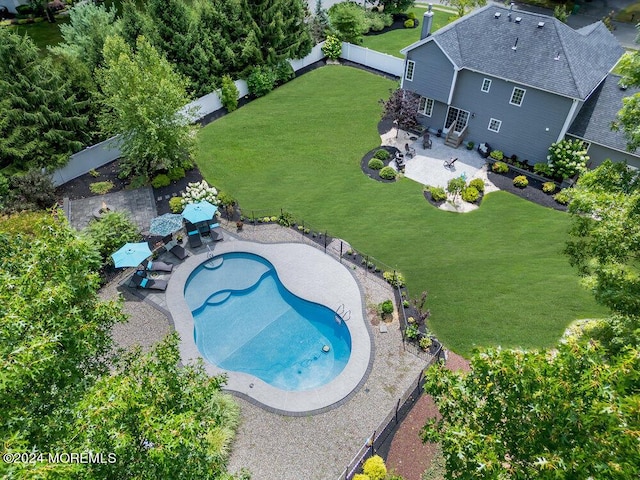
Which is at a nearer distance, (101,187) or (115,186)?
(101,187)

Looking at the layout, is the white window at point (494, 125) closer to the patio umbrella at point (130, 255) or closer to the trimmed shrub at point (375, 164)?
the trimmed shrub at point (375, 164)

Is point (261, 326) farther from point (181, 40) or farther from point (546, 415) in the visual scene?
point (181, 40)

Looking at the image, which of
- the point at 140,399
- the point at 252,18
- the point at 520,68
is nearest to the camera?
the point at 140,399

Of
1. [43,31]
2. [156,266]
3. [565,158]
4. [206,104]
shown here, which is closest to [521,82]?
[565,158]

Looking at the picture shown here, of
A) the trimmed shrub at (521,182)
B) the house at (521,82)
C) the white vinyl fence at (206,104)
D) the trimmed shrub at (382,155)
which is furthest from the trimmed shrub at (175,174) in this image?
the trimmed shrub at (521,182)

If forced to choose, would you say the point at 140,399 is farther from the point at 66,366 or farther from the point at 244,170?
the point at 244,170

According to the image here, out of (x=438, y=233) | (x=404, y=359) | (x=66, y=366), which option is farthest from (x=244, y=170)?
(x=66, y=366)

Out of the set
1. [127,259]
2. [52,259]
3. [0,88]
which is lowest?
[127,259]
